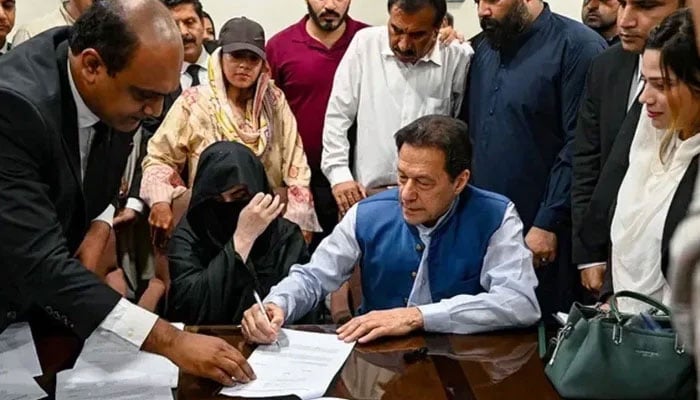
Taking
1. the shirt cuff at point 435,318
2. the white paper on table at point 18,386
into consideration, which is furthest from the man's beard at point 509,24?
the white paper on table at point 18,386

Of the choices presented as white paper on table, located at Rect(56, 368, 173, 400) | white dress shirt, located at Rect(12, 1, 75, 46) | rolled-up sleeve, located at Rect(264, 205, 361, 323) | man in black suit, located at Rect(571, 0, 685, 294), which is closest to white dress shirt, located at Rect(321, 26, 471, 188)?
man in black suit, located at Rect(571, 0, 685, 294)

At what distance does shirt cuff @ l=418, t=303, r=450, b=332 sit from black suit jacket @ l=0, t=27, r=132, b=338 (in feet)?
2.42

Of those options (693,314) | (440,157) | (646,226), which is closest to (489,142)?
(440,157)

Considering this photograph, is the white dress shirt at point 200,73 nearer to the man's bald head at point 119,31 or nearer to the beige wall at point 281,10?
the beige wall at point 281,10

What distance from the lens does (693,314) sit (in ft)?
1.72

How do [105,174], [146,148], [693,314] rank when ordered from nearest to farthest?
[693,314] → [105,174] → [146,148]

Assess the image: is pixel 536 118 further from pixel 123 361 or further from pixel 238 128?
pixel 123 361

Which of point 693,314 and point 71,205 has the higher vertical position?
point 693,314

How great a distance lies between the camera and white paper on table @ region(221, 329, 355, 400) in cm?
167

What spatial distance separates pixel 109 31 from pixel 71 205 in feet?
1.22

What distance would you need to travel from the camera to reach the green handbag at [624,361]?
4.99ft

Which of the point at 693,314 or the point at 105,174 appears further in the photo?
the point at 105,174

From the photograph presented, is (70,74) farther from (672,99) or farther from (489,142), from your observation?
(489,142)

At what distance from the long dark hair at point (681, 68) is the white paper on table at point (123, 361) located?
125cm
